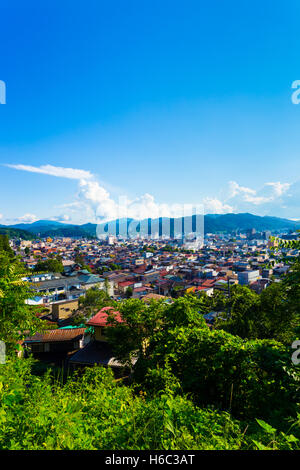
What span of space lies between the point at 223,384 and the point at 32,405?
2.72 meters

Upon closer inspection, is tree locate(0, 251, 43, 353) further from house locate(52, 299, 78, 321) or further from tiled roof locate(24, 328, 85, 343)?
house locate(52, 299, 78, 321)

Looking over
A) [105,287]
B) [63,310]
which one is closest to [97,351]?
[63,310]

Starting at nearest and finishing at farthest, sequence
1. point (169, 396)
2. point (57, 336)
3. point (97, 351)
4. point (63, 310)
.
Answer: point (169, 396) → point (97, 351) → point (57, 336) → point (63, 310)

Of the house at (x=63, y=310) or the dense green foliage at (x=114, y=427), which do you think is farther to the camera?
the house at (x=63, y=310)

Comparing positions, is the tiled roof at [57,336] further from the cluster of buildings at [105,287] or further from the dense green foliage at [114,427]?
the dense green foliage at [114,427]

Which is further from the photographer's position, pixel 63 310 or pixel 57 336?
pixel 63 310

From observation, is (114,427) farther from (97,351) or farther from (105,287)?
(105,287)

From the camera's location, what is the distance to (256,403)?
3295 millimetres

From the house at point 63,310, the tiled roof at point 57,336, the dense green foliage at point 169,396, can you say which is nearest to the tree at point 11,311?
the dense green foliage at point 169,396

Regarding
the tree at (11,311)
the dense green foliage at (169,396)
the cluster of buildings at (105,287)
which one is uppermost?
the tree at (11,311)

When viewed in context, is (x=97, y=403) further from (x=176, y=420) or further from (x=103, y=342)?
(x=103, y=342)

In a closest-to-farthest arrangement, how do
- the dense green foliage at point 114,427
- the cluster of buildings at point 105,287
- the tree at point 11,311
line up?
1. the dense green foliage at point 114,427
2. the tree at point 11,311
3. the cluster of buildings at point 105,287

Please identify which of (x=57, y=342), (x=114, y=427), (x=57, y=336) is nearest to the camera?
(x=114, y=427)

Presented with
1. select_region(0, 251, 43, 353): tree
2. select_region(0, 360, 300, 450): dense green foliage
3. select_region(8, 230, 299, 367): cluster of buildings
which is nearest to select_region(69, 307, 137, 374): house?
select_region(8, 230, 299, 367): cluster of buildings
